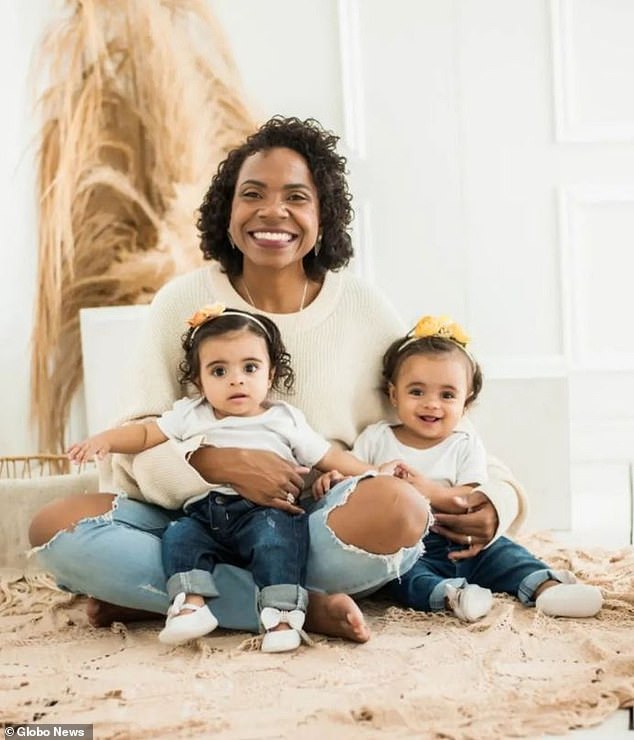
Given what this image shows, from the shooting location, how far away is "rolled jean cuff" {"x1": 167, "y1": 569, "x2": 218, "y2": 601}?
77.4 inches

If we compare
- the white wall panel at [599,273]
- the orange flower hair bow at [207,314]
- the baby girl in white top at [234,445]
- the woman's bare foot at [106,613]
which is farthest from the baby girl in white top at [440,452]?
the white wall panel at [599,273]

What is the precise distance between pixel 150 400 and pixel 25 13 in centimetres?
176

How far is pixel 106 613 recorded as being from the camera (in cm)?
Answer: 212

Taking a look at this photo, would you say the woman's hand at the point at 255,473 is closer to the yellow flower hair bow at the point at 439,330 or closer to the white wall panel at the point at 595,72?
the yellow flower hair bow at the point at 439,330

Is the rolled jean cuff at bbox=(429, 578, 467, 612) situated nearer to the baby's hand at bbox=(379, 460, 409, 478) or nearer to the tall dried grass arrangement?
the baby's hand at bbox=(379, 460, 409, 478)

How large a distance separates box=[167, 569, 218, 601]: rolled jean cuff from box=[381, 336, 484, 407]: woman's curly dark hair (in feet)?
1.90

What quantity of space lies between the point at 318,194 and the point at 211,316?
360mm

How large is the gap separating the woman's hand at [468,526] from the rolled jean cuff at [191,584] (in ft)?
1.48

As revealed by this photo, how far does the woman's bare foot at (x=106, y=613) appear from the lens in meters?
2.12

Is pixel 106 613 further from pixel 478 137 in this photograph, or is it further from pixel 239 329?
pixel 478 137

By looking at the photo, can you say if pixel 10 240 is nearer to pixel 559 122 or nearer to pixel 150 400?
pixel 150 400

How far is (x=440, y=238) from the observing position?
3.70 metres

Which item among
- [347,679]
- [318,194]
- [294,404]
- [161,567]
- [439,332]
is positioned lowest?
[347,679]

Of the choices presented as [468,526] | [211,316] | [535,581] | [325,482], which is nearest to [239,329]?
[211,316]
